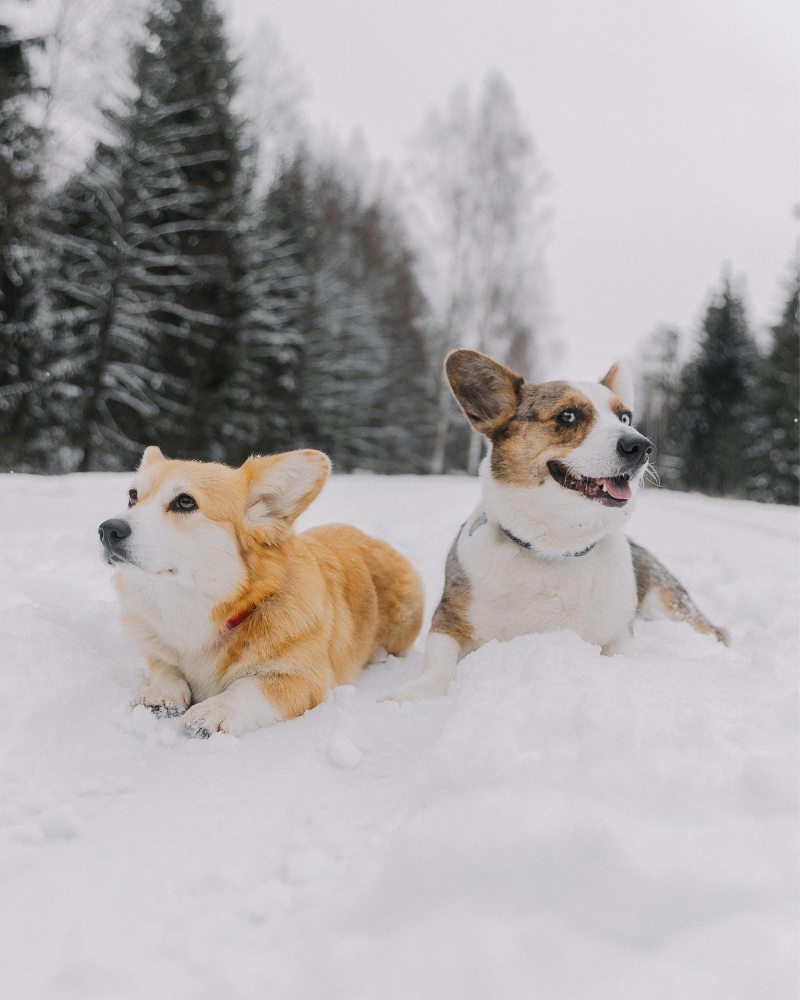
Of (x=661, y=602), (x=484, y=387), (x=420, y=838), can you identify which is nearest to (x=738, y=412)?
(x=661, y=602)

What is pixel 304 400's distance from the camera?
63.9 feet

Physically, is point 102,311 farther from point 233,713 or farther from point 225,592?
→ point 233,713

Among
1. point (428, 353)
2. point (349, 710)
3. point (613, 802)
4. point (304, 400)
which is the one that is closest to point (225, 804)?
point (349, 710)

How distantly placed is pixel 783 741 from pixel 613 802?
0.57 m

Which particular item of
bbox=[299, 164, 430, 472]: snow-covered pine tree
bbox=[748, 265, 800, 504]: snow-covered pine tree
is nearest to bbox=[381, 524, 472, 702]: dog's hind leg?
bbox=[299, 164, 430, 472]: snow-covered pine tree

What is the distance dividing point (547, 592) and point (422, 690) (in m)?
0.66

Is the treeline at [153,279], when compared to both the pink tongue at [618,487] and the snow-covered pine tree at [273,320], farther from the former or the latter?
the pink tongue at [618,487]

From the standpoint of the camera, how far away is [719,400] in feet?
98.9

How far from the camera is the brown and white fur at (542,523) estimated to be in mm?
2562

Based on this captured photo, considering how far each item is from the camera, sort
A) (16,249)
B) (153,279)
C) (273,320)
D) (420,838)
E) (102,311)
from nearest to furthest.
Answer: (420,838) < (16,249) < (102,311) < (153,279) < (273,320)

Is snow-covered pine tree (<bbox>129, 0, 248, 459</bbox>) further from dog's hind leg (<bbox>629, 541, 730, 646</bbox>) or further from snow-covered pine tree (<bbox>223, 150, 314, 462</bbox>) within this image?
dog's hind leg (<bbox>629, 541, 730, 646</bbox>)

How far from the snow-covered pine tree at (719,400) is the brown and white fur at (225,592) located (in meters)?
29.7

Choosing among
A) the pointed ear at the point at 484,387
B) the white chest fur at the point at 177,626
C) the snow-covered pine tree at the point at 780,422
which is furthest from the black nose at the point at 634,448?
the snow-covered pine tree at the point at 780,422

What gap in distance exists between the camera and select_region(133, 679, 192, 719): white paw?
2275 mm
